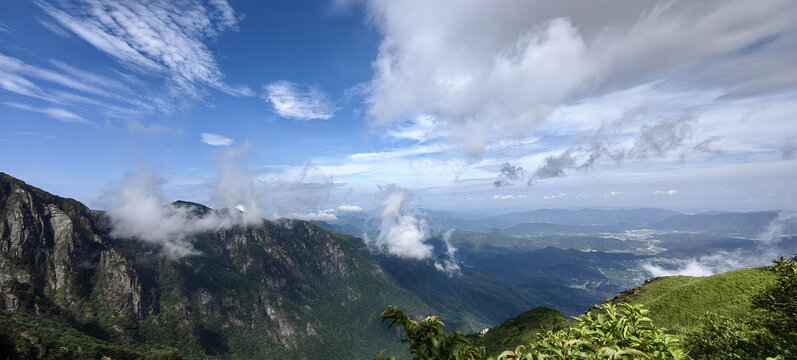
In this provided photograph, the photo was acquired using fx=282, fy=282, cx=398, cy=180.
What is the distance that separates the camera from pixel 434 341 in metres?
5.35

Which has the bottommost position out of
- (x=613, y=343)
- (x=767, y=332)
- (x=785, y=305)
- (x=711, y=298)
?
(x=711, y=298)

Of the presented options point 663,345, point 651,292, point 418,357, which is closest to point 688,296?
point 651,292

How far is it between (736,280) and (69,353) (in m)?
279

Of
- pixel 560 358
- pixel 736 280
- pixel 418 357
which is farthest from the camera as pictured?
pixel 736 280

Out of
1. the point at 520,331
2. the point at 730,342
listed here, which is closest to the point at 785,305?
the point at 730,342

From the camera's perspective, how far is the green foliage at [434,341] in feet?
18.1

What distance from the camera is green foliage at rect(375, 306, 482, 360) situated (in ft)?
18.1

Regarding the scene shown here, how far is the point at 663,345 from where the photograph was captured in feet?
20.2

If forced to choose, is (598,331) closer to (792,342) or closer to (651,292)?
(792,342)

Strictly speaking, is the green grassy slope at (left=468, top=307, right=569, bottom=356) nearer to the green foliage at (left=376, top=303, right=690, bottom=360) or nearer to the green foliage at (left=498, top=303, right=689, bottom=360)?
the green foliage at (left=498, top=303, right=689, bottom=360)

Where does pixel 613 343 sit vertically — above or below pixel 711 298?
above

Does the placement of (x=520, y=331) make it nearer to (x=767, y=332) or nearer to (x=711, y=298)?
(x=711, y=298)

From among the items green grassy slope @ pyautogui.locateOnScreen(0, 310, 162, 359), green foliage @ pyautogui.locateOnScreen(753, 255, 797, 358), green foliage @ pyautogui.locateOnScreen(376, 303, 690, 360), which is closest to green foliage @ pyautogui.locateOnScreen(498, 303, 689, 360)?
green foliage @ pyautogui.locateOnScreen(376, 303, 690, 360)

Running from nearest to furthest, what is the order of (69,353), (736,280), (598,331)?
(598,331) < (736,280) < (69,353)
